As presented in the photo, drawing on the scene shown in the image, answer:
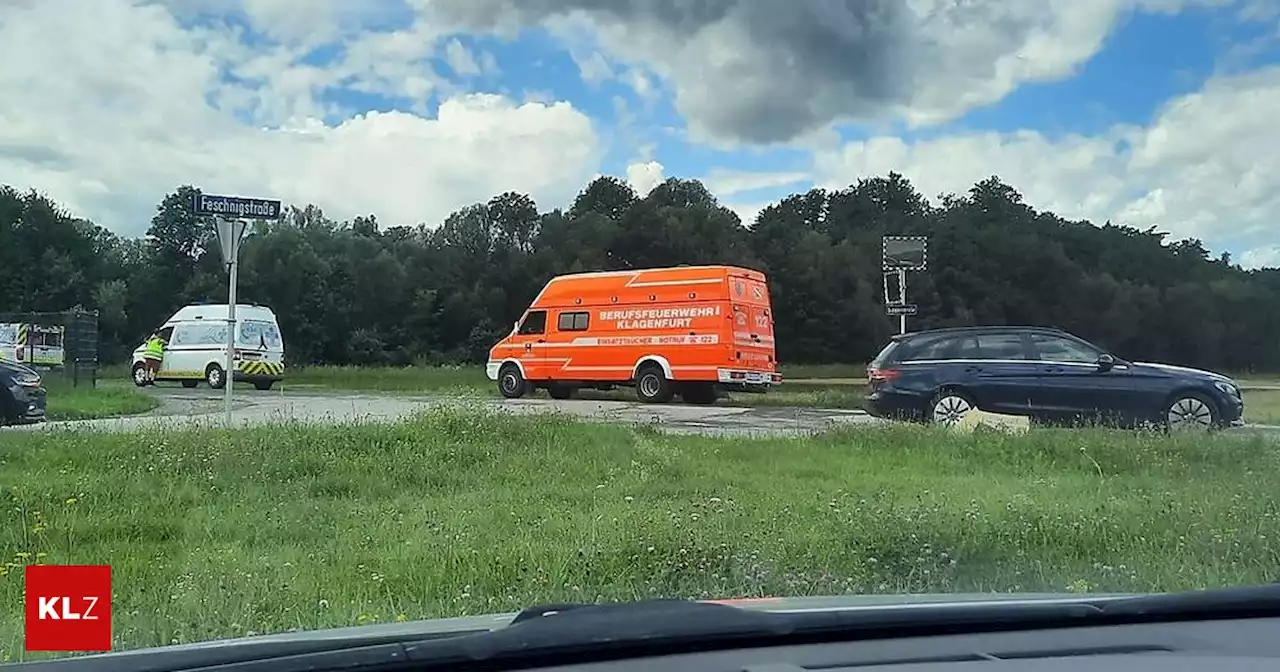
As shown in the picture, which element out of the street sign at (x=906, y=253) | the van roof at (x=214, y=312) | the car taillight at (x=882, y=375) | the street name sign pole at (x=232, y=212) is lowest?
the car taillight at (x=882, y=375)

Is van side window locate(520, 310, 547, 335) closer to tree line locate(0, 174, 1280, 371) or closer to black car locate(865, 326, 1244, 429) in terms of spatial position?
tree line locate(0, 174, 1280, 371)

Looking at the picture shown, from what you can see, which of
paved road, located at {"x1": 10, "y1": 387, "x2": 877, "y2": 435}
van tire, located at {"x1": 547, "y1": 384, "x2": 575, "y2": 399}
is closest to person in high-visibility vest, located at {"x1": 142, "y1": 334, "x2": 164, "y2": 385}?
paved road, located at {"x1": 10, "y1": 387, "x2": 877, "y2": 435}

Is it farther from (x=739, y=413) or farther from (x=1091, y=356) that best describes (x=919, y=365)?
(x=739, y=413)

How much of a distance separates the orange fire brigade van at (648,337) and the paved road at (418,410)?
27.6 inches

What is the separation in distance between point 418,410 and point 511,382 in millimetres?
10283

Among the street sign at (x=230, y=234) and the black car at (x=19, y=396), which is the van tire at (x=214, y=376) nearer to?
the black car at (x=19, y=396)

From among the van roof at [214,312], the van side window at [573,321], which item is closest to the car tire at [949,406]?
the van side window at [573,321]

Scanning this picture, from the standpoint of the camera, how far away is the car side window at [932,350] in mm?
13773

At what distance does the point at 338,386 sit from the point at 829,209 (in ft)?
40.5

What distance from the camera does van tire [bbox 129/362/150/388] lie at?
1013 inches

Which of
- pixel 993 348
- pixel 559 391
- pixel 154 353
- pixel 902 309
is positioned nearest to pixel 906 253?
pixel 902 309

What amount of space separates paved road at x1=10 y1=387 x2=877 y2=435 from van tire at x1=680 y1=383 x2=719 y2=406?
0.49 metres

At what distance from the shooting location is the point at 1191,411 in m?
12.5

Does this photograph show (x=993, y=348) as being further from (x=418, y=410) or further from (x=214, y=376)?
(x=214, y=376)
